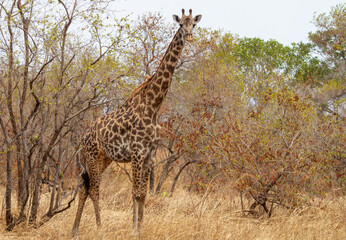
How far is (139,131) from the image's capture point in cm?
676

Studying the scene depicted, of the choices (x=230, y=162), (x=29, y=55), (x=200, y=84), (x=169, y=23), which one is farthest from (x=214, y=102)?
(x=29, y=55)

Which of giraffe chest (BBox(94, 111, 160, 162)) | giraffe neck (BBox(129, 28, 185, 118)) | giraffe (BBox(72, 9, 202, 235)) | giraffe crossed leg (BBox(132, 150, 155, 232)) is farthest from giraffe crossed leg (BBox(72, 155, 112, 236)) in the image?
giraffe neck (BBox(129, 28, 185, 118))

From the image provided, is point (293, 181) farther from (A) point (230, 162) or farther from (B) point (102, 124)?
(B) point (102, 124)

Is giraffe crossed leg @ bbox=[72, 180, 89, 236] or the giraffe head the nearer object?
the giraffe head

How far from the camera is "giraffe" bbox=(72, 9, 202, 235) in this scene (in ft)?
22.0

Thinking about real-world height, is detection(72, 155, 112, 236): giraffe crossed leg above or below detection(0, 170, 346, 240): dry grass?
above

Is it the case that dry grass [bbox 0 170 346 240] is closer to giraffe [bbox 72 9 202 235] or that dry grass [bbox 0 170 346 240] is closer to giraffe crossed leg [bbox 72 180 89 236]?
giraffe crossed leg [bbox 72 180 89 236]

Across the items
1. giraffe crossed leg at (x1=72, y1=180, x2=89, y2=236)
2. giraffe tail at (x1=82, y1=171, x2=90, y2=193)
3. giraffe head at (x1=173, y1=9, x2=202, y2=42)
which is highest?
giraffe head at (x1=173, y1=9, x2=202, y2=42)

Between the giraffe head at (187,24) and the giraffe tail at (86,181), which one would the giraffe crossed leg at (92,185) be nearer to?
the giraffe tail at (86,181)

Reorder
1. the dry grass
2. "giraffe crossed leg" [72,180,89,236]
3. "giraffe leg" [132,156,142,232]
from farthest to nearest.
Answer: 1. "giraffe crossed leg" [72,180,89,236]
2. "giraffe leg" [132,156,142,232]
3. the dry grass

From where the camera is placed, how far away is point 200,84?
1493 cm

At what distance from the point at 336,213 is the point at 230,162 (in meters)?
2.20

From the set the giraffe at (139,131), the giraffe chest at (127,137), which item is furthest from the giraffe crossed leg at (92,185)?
the giraffe chest at (127,137)

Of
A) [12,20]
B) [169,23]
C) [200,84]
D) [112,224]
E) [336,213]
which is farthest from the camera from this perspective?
[200,84]
